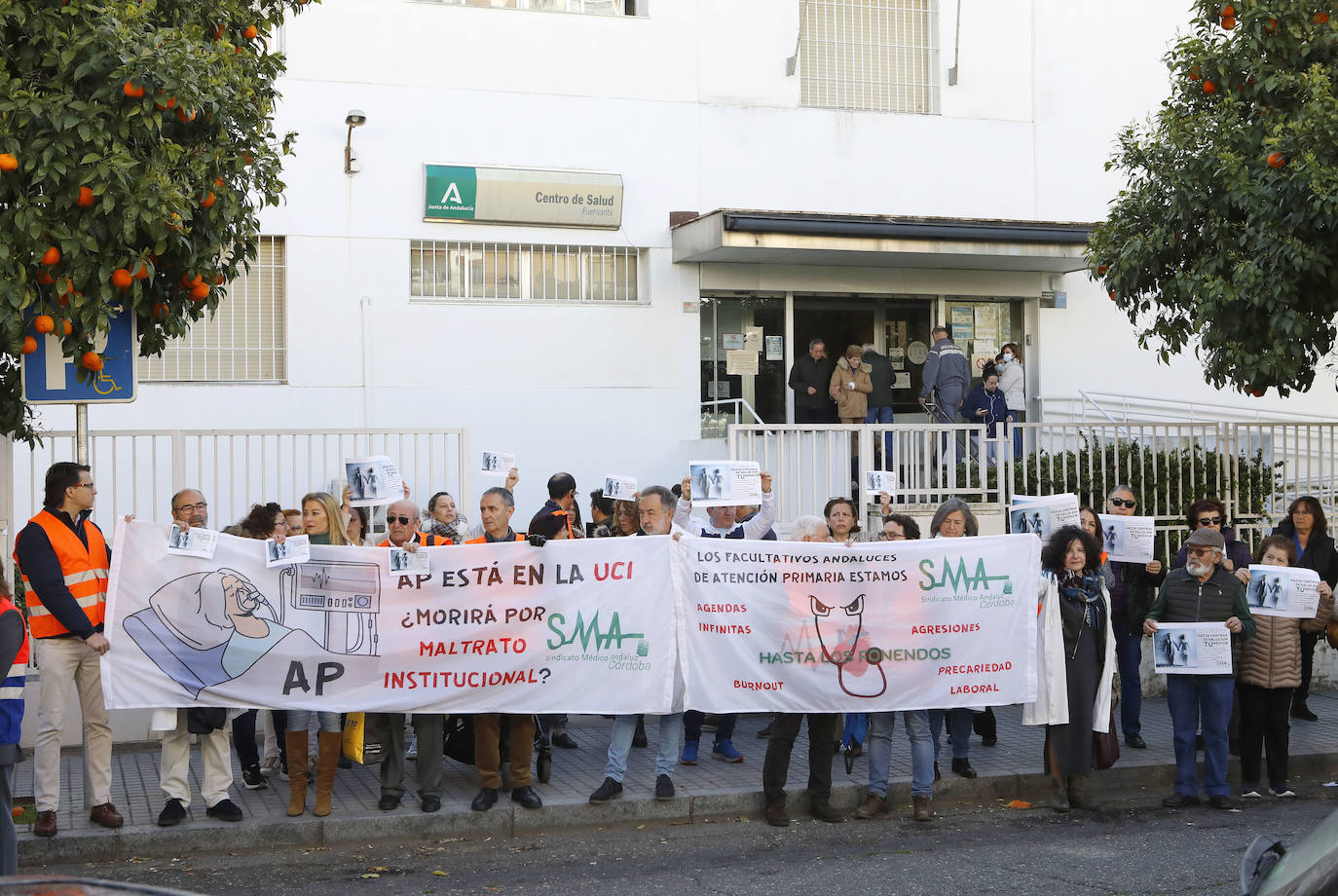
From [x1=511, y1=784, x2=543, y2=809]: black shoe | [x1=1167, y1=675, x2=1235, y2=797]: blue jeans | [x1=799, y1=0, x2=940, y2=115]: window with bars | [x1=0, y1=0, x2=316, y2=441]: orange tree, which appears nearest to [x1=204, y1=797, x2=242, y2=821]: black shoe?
[x1=511, y1=784, x2=543, y2=809]: black shoe

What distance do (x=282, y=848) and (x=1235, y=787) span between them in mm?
6206

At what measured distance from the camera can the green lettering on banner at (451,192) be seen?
15570mm

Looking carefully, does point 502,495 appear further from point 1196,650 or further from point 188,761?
point 1196,650

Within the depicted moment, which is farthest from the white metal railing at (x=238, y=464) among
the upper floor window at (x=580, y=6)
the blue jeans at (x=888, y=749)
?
the upper floor window at (x=580, y=6)

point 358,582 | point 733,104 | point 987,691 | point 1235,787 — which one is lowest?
point 1235,787

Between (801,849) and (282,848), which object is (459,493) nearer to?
(282,848)

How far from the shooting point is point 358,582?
8578 mm

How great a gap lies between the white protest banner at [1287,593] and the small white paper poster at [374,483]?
18.9 ft

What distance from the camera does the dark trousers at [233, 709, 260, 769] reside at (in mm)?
9032

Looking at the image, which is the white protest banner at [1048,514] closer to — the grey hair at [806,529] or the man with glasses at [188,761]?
the grey hair at [806,529]

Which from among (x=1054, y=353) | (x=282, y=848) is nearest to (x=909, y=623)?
(x=282, y=848)

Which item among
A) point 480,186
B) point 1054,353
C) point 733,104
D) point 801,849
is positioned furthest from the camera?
point 1054,353

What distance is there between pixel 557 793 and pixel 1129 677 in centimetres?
457

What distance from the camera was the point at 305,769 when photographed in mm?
8273
